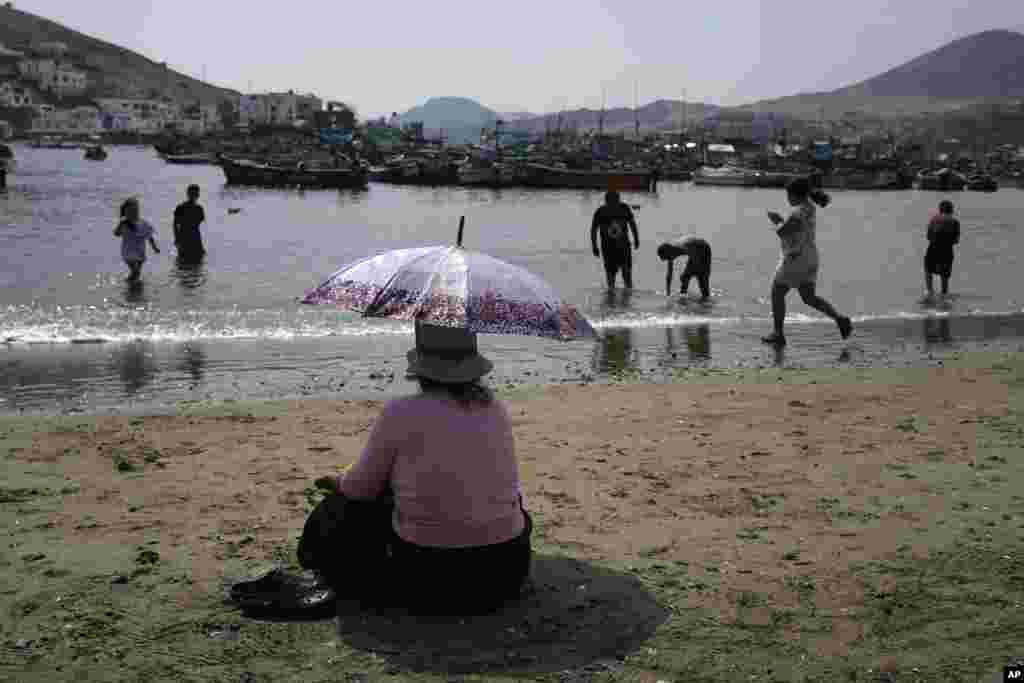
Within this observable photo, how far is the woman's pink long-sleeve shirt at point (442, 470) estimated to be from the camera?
4.11 metres

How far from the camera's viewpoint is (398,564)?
168 inches

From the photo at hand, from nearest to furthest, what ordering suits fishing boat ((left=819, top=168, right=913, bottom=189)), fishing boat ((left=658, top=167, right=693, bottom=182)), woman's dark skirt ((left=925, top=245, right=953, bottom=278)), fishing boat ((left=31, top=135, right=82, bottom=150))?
woman's dark skirt ((left=925, top=245, right=953, bottom=278))
fishing boat ((left=819, top=168, right=913, bottom=189))
fishing boat ((left=658, top=167, right=693, bottom=182))
fishing boat ((left=31, top=135, right=82, bottom=150))

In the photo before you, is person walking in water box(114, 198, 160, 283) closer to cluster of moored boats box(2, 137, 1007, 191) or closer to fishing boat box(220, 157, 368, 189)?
cluster of moored boats box(2, 137, 1007, 191)

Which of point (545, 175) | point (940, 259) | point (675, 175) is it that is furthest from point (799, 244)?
point (675, 175)

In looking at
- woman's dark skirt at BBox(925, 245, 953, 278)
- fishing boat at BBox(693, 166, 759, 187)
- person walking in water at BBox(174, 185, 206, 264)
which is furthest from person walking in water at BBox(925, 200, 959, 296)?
fishing boat at BBox(693, 166, 759, 187)

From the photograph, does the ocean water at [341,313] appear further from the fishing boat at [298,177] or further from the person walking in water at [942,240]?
the fishing boat at [298,177]

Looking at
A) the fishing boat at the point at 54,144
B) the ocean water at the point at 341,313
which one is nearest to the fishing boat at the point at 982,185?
the ocean water at the point at 341,313

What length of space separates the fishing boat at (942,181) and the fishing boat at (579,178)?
1129 inches

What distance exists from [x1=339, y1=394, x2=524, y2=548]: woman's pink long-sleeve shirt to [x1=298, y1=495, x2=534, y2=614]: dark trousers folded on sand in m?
0.06

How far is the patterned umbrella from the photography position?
4078 millimetres

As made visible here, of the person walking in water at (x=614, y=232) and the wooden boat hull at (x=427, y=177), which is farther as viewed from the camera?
the wooden boat hull at (x=427, y=177)

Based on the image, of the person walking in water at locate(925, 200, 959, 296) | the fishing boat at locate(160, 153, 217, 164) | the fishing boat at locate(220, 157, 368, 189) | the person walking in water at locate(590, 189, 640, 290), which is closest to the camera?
the person walking in water at locate(590, 189, 640, 290)

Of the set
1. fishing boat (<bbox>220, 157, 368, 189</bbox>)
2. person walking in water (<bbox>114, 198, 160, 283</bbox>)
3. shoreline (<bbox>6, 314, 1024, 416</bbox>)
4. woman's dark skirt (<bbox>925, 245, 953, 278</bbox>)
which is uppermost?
fishing boat (<bbox>220, 157, 368, 189</bbox>)

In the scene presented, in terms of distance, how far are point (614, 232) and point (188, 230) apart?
715cm
